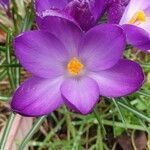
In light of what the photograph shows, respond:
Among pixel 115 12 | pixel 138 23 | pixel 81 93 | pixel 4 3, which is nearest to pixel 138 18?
pixel 138 23

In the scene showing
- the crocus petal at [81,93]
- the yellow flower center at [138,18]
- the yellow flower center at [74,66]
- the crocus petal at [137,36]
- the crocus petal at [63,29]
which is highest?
the crocus petal at [63,29]

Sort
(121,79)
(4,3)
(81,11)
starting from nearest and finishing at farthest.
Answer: (81,11)
(121,79)
(4,3)

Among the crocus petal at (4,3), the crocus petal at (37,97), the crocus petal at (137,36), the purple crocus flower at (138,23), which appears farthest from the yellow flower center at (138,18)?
the crocus petal at (4,3)

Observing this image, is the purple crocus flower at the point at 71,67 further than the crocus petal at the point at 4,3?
No

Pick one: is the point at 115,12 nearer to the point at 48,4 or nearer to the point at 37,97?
the point at 48,4

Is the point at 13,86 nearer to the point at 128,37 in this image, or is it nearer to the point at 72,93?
the point at 72,93

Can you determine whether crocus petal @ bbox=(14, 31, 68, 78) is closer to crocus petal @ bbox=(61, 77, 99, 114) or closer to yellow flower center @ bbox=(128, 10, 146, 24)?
crocus petal @ bbox=(61, 77, 99, 114)

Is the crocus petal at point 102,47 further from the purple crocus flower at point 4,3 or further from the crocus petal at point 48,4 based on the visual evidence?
the purple crocus flower at point 4,3
